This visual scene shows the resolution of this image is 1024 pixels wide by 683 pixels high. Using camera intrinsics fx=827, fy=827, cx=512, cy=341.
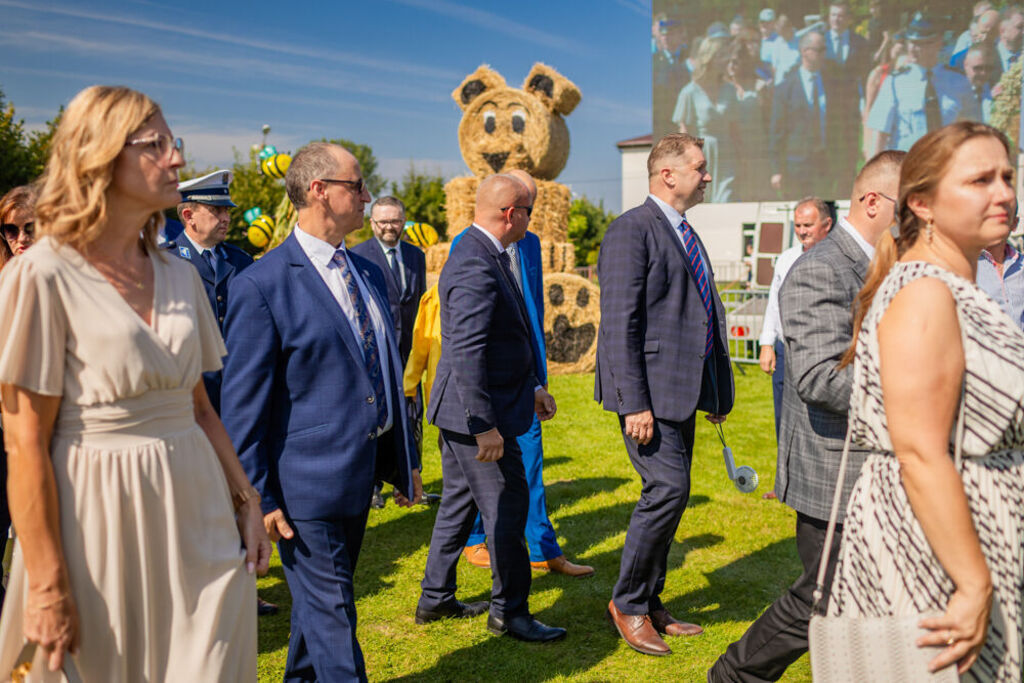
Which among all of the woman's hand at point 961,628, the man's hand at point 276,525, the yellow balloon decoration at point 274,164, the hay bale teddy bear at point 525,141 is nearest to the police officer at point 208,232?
the man's hand at point 276,525

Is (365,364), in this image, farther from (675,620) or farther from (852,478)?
(675,620)

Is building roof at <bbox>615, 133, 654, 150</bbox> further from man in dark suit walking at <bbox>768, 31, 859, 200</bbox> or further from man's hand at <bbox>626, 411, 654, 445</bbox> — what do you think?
man's hand at <bbox>626, 411, 654, 445</bbox>

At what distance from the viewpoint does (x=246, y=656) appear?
2.17 m

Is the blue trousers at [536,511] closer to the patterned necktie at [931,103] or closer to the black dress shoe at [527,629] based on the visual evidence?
the black dress shoe at [527,629]

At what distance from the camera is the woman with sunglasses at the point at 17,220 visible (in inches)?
134

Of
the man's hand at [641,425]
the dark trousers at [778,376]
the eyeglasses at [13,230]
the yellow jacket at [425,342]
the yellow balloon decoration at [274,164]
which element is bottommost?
the dark trousers at [778,376]

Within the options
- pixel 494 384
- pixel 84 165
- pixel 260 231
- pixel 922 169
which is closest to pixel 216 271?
pixel 494 384

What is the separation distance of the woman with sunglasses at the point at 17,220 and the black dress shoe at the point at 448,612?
8.27 ft

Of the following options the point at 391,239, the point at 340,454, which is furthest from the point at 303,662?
the point at 391,239

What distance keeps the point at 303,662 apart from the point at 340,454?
0.84 meters

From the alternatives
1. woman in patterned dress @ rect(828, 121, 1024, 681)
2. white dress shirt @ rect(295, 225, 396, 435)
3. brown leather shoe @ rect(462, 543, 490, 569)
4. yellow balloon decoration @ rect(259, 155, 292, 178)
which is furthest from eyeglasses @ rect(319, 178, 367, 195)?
yellow balloon decoration @ rect(259, 155, 292, 178)

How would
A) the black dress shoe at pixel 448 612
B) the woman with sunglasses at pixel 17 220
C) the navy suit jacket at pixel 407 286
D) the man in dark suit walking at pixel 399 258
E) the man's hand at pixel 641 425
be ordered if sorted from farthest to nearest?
the man in dark suit walking at pixel 399 258, the navy suit jacket at pixel 407 286, the black dress shoe at pixel 448 612, the man's hand at pixel 641 425, the woman with sunglasses at pixel 17 220

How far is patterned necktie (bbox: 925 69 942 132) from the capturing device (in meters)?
19.5

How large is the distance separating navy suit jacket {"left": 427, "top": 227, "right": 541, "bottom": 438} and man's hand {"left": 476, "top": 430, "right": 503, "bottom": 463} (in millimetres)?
33
